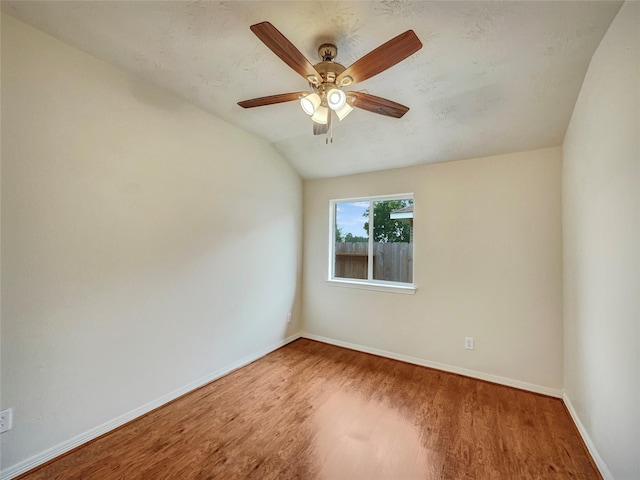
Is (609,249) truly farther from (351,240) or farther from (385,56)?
(351,240)

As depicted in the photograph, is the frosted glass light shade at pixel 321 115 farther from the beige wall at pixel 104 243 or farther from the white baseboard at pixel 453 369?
the white baseboard at pixel 453 369

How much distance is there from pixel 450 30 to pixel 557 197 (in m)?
1.82

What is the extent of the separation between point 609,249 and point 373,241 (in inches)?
85.1

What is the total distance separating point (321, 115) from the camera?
5.39 feet

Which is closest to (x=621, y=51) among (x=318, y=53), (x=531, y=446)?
(x=318, y=53)

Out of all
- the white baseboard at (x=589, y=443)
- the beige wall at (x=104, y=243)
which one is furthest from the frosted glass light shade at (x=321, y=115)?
the white baseboard at (x=589, y=443)

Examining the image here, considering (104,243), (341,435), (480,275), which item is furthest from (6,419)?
(480,275)

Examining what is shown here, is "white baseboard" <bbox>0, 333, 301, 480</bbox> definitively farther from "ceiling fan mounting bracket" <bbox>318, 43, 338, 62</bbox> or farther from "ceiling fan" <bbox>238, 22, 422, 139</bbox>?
"ceiling fan mounting bracket" <bbox>318, 43, 338, 62</bbox>

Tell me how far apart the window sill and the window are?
0.01m

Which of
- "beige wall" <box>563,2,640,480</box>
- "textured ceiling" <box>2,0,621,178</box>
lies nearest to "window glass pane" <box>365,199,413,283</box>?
"textured ceiling" <box>2,0,621,178</box>

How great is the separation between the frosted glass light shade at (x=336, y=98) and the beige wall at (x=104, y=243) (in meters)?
1.48

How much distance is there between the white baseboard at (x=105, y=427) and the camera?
148 centimetres

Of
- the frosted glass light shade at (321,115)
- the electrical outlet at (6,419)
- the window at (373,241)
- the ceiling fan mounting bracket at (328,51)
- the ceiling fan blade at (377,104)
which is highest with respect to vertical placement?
the ceiling fan mounting bracket at (328,51)

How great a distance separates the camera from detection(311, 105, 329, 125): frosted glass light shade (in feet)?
5.32
